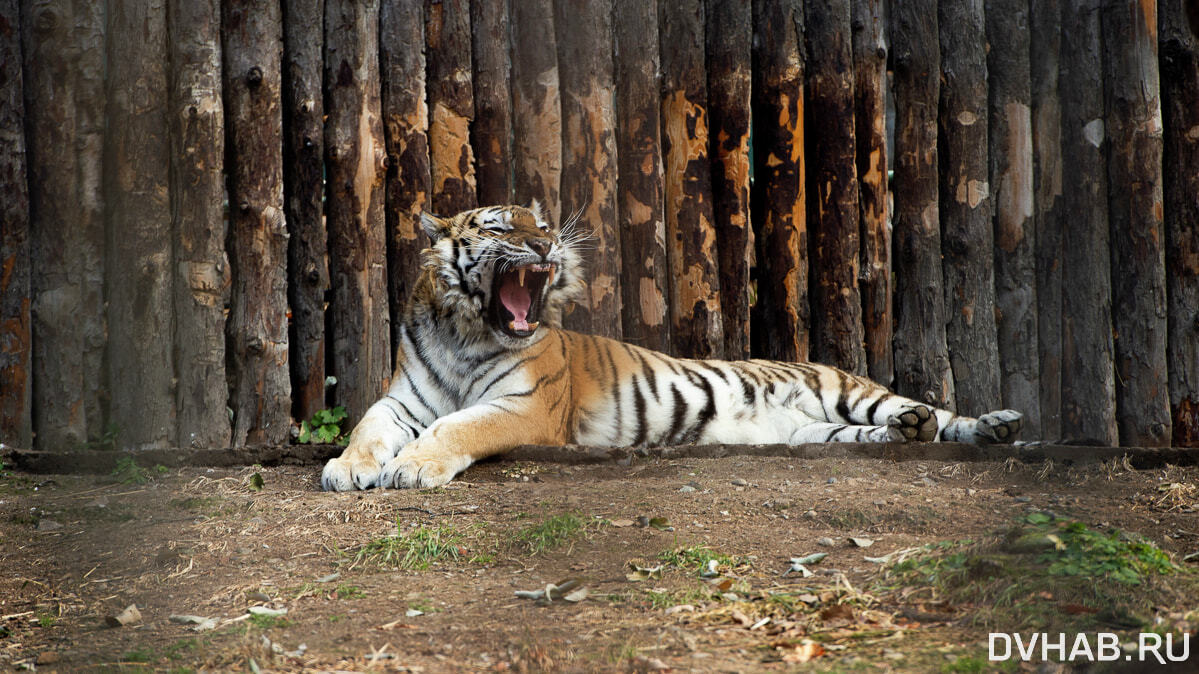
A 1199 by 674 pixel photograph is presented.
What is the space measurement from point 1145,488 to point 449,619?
278cm

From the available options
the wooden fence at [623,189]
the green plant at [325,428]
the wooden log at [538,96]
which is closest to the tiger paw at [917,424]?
the wooden fence at [623,189]

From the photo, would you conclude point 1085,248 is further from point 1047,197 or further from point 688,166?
point 688,166

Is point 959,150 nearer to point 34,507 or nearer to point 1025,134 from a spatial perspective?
point 1025,134

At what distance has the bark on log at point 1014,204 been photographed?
6023 millimetres

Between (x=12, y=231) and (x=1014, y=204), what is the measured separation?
5.48 metres

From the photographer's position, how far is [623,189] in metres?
5.70

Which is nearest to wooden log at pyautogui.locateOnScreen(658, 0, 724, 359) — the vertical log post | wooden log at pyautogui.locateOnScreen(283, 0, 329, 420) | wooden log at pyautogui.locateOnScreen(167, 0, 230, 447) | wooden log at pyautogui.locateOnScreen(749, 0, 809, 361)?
wooden log at pyautogui.locateOnScreen(749, 0, 809, 361)

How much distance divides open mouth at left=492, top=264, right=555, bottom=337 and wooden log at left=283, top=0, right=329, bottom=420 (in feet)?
3.44

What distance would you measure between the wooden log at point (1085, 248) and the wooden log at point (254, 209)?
14.9 ft

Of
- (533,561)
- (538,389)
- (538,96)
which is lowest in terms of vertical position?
(533,561)

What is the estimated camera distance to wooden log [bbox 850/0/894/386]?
5.93 m

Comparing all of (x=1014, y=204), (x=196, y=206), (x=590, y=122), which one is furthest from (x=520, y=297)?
(x=1014, y=204)

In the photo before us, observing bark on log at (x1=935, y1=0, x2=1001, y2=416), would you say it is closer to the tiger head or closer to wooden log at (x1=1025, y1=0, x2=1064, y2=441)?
wooden log at (x1=1025, y1=0, x2=1064, y2=441)

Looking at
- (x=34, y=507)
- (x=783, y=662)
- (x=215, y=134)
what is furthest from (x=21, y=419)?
(x=783, y=662)
